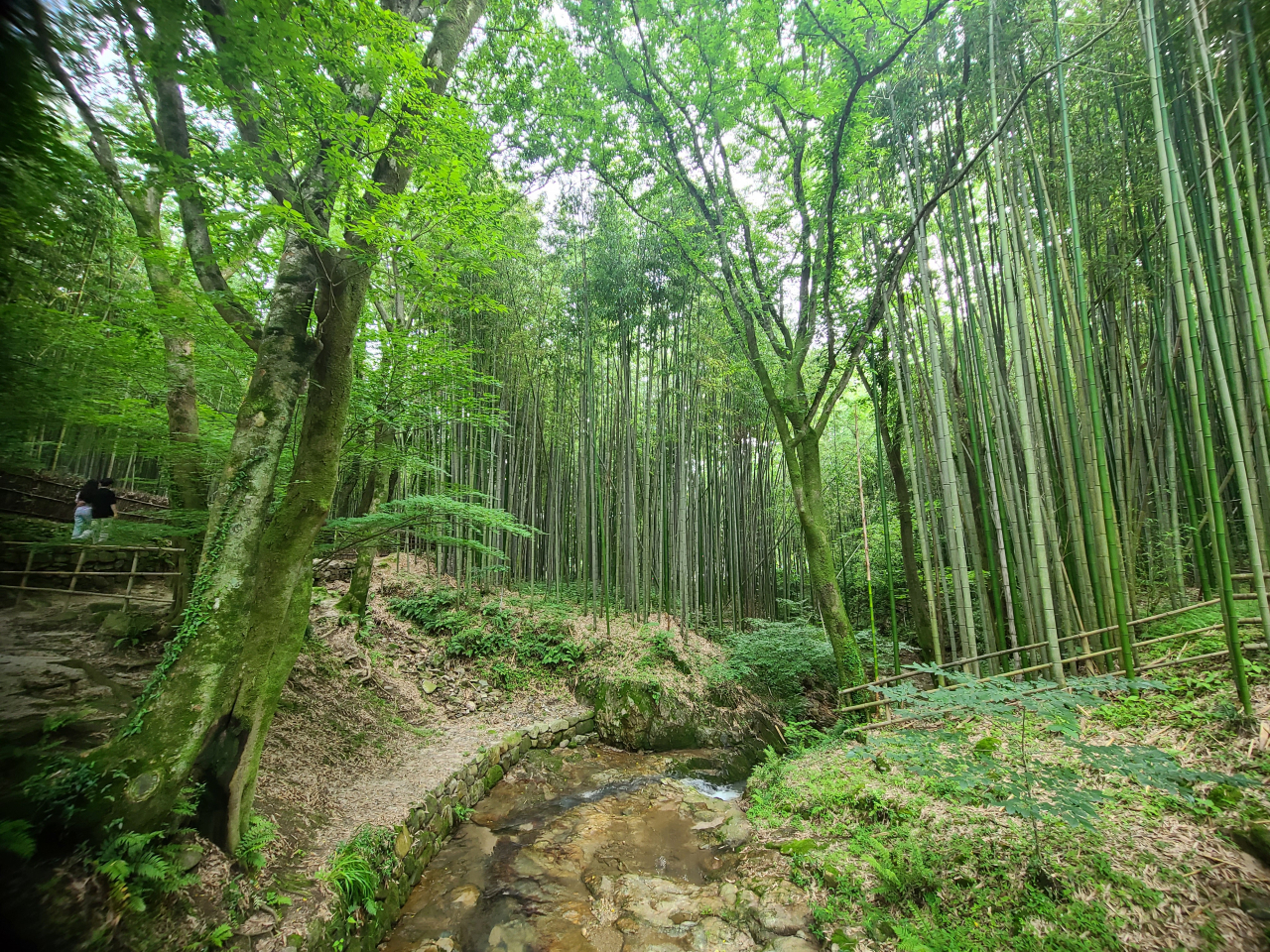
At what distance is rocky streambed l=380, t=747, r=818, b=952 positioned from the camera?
2.21 m

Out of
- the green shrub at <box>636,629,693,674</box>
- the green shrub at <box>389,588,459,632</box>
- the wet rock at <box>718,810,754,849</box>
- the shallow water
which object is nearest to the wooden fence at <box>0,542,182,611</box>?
the shallow water

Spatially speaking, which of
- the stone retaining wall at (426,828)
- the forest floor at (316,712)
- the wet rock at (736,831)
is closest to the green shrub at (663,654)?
the forest floor at (316,712)

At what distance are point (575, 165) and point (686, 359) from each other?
2944 mm

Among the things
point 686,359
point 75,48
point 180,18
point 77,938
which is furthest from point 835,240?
point 77,938

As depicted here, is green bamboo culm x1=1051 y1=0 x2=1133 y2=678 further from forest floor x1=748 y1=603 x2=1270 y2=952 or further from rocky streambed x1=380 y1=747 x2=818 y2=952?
rocky streambed x1=380 y1=747 x2=818 y2=952

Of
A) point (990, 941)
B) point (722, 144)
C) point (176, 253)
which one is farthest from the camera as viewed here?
point (722, 144)

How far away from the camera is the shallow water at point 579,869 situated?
7.50ft

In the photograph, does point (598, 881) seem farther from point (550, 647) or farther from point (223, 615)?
point (550, 647)

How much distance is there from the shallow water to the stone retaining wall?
9 centimetres

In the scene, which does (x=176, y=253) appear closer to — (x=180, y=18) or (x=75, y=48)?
(x=180, y=18)

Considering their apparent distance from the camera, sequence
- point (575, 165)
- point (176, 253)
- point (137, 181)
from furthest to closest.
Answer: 1. point (575, 165)
2. point (176, 253)
3. point (137, 181)

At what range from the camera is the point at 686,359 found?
23.6ft

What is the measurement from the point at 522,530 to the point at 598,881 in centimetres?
269

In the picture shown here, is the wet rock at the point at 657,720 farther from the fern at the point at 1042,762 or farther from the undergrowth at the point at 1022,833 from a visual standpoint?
the fern at the point at 1042,762
